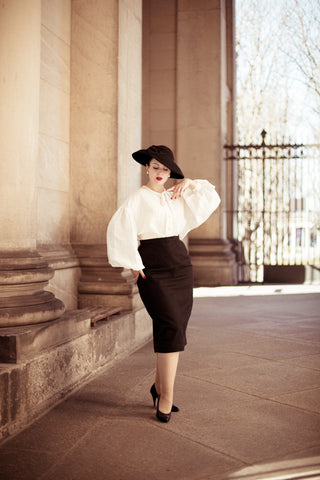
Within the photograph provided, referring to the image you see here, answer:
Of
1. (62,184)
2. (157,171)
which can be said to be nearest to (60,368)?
(157,171)

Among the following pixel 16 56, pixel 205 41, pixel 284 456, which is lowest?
pixel 284 456

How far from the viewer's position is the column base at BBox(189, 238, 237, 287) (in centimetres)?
1207

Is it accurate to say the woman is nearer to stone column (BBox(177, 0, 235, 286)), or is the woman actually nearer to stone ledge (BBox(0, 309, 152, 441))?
stone ledge (BBox(0, 309, 152, 441))

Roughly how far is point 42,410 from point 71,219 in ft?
8.58

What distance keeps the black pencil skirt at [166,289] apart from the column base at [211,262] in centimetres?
830

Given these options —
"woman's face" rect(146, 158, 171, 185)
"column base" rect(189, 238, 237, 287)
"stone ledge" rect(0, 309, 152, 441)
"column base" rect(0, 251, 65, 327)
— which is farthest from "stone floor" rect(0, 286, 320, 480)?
"column base" rect(189, 238, 237, 287)

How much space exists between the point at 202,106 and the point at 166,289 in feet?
29.7

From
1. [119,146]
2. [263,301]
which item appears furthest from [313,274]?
[119,146]

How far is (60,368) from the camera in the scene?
4113 millimetres

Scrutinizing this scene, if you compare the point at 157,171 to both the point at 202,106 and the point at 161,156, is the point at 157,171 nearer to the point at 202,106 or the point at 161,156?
the point at 161,156

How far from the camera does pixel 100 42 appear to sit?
5965 millimetres

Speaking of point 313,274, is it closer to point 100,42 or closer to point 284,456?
point 100,42

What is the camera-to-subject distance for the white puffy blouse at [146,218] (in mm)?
3643

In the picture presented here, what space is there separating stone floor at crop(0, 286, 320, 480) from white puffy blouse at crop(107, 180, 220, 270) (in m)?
1.05
